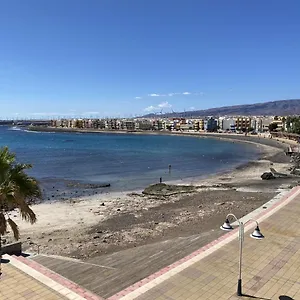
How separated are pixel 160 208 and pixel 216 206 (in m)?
4.12

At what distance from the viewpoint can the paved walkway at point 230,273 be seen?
8914mm

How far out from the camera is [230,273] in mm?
10164

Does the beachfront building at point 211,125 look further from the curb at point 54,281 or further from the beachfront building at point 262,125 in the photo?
the curb at point 54,281

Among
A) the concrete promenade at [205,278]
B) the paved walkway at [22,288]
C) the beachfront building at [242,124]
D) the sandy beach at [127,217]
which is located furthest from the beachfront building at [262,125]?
the paved walkway at [22,288]

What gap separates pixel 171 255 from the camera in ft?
40.3

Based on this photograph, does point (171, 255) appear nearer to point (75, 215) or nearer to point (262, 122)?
point (75, 215)

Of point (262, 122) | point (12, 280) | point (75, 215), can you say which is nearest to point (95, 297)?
point (12, 280)

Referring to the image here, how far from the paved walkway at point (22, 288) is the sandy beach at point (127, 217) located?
5271 mm

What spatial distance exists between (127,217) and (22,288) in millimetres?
13348

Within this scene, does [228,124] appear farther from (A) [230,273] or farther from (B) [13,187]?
(B) [13,187]

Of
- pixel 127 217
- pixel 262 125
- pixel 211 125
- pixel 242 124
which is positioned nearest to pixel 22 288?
pixel 127 217

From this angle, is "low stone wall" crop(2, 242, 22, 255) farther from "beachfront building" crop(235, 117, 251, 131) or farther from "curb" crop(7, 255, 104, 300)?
"beachfront building" crop(235, 117, 251, 131)

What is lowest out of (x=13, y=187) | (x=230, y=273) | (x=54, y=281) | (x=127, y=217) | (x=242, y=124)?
(x=127, y=217)

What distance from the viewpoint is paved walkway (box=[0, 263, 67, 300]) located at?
829 cm
